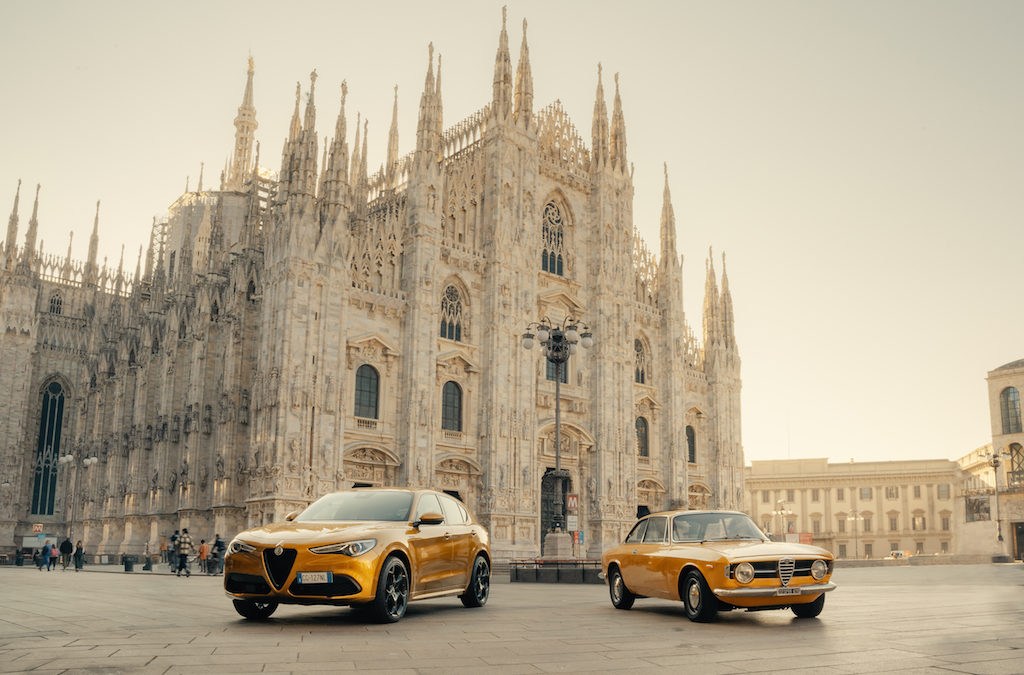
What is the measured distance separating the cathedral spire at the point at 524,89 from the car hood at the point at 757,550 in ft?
113

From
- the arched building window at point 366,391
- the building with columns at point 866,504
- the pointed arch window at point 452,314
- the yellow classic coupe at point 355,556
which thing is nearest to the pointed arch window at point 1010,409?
the building with columns at point 866,504

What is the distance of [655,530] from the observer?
11.8 m

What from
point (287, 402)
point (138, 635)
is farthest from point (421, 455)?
point (138, 635)

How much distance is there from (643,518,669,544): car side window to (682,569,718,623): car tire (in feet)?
3.60

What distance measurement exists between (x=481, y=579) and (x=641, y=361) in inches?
1405

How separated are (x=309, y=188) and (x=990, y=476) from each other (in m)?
57.3

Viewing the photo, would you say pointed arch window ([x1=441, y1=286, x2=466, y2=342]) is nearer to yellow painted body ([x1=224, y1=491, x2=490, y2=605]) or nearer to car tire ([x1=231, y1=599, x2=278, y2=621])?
yellow painted body ([x1=224, y1=491, x2=490, y2=605])

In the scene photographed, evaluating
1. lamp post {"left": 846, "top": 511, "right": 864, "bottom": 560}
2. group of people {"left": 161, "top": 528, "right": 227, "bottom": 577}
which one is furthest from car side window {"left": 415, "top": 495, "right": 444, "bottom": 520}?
lamp post {"left": 846, "top": 511, "right": 864, "bottom": 560}

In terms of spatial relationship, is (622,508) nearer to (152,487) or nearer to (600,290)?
(600,290)

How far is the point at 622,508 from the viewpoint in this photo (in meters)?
43.2

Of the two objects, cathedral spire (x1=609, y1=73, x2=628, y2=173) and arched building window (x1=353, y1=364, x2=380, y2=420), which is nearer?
arched building window (x1=353, y1=364, x2=380, y2=420)

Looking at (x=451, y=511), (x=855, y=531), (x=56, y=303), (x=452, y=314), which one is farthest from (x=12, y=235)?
(x=855, y=531)

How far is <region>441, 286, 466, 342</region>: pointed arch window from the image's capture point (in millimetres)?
→ 38906

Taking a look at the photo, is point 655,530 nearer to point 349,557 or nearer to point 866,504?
point 349,557
